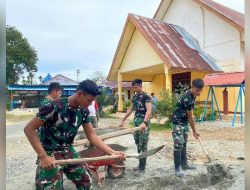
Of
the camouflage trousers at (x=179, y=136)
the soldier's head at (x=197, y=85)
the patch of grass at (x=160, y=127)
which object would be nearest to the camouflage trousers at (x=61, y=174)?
the camouflage trousers at (x=179, y=136)

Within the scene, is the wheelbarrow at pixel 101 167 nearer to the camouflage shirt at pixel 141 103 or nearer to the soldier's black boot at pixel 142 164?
the soldier's black boot at pixel 142 164

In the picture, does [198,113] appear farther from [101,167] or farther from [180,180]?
[101,167]

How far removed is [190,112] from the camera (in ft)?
16.8

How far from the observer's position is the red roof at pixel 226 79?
1139cm

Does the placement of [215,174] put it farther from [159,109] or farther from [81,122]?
[159,109]

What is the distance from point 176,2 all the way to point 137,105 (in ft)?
53.6

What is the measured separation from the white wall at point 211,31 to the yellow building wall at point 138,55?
141 inches

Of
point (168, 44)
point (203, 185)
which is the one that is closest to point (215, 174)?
point (203, 185)

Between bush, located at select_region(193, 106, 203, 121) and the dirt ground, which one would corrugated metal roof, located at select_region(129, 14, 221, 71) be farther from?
the dirt ground

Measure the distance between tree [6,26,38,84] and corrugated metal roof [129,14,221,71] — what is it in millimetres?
27610

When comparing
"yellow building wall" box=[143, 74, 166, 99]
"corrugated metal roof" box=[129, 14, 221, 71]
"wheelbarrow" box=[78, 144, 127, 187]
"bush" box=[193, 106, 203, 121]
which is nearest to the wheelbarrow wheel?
"wheelbarrow" box=[78, 144, 127, 187]

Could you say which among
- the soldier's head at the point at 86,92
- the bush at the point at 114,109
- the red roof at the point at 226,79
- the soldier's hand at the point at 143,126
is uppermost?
the red roof at the point at 226,79

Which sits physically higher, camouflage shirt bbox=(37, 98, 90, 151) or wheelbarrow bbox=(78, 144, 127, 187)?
camouflage shirt bbox=(37, 98, 90, 151)

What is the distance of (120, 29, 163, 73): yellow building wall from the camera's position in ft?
52.9
